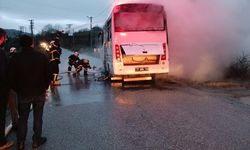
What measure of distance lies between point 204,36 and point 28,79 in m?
12.2

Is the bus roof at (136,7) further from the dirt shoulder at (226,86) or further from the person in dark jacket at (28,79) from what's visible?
the person in dark jacket at (28,79)

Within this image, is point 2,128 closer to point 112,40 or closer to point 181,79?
point 112,40

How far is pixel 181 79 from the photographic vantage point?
56.3ft

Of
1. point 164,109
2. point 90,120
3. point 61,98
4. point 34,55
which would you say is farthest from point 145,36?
point 34,55

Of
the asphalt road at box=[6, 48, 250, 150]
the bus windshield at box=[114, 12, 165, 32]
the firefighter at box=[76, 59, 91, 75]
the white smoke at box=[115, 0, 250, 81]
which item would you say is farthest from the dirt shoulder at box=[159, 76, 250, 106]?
the firefighter at box=[76, 59, 91, 75]

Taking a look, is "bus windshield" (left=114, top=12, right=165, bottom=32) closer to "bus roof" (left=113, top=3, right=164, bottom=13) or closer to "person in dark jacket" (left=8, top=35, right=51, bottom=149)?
"bus roof" (left=113, top=3, right=164, bottom=13)

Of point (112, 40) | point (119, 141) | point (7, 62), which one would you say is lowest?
point (119, 141)

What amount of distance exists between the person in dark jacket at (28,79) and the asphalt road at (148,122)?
560 millimetres

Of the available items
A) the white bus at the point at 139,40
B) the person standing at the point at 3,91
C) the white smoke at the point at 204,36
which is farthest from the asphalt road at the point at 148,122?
the white smoke at the point at 204,36

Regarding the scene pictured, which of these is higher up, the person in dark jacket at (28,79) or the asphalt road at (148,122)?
the person in dark jacket at (28,79)

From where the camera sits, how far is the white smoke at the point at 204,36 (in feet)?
56.0

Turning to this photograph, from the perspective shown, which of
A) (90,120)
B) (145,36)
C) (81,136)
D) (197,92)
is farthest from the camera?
(145,36)

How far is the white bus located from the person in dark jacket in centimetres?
858

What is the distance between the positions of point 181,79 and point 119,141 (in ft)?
35.6
